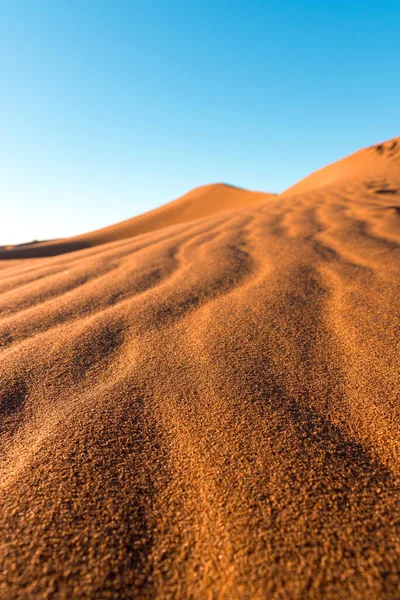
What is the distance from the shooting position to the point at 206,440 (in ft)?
2.38

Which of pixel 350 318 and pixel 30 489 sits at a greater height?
pixel 30 489

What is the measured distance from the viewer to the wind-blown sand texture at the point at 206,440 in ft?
1.57

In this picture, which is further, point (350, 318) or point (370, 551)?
point (350, 318)

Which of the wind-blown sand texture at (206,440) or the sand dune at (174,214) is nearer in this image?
the wind-blown sand texture at (206,440)

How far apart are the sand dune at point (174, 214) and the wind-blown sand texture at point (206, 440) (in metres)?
10.8

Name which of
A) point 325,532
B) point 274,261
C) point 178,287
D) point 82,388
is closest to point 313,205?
point 274,261

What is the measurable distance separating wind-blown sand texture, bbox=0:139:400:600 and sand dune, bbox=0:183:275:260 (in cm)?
1078

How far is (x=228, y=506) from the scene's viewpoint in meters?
0.57

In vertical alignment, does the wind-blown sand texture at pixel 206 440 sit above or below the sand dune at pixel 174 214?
above

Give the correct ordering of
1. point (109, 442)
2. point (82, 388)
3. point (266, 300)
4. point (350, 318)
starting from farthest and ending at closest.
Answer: point (266, 300)
point (350, 318)
point (82, 388)
point (109, 442)

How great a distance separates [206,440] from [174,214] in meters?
15.0

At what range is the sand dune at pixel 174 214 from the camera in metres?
12.5

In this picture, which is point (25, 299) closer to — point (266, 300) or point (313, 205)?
point (266, 300)

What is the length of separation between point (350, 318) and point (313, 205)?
2809 millimetres
